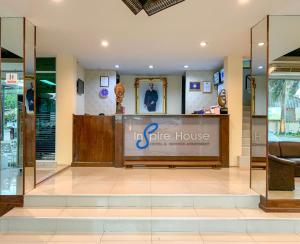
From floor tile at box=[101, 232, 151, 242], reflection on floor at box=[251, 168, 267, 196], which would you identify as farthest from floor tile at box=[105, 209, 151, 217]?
reflection on floor at box=[251, 168, 267, 196]

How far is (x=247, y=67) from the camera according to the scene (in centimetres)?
776

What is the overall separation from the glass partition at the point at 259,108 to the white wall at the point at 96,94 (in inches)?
218

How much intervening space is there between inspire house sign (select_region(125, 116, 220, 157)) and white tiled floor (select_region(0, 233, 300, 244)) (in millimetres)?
3426

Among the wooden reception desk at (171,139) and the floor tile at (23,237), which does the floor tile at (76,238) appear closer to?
the floor tile at (23,237)

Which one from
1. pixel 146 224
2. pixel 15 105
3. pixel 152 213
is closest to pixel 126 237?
pixel 146 224

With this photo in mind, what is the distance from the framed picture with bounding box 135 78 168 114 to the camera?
1066 centimetres

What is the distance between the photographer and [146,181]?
5.65m

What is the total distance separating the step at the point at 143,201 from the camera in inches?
179

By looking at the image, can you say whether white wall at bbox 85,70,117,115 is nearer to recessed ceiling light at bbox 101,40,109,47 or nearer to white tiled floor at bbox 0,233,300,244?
recessed ceiling light at bbox 101,40,109,47

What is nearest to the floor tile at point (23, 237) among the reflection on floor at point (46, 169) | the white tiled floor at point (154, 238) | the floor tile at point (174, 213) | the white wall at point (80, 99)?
the white tiled floor at point (154, 238)

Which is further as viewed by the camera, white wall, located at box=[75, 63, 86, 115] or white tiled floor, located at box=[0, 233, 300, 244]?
white wall, located at box=[75, 63, 86, 115]

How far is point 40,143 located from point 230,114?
492 centimetres

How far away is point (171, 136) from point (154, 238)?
3.67m

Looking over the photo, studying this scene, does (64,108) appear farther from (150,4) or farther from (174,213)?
(150,4)
